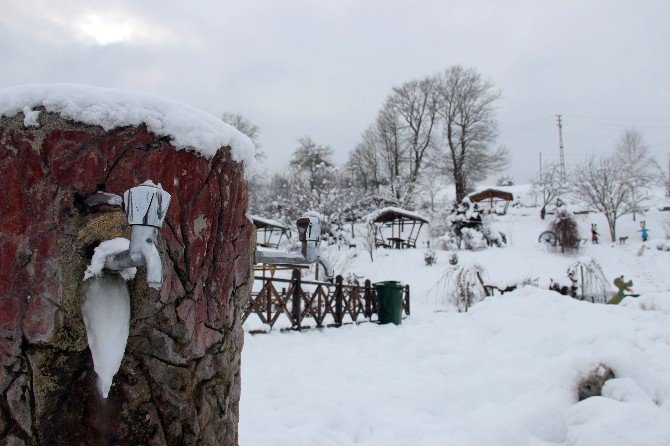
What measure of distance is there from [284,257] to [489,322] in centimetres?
525

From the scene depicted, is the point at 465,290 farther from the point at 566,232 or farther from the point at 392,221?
the point at 392,221

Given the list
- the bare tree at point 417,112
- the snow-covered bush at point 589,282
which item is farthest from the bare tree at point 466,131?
the snow-covered bush at point 589,282

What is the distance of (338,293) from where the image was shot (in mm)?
8430

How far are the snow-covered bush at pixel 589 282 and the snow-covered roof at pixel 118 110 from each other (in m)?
11.4

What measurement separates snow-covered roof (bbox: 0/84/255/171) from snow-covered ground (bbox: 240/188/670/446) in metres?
2.39

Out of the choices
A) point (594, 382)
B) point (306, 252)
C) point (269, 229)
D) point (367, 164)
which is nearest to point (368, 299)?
point (594, 382)

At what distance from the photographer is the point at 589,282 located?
12.6m

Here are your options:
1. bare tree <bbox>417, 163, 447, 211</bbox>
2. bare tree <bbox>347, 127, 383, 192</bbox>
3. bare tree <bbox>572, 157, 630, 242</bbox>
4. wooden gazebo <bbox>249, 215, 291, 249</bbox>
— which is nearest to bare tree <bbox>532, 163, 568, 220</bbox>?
bare tree <bbox>572, 157, 630, 242</bbox>

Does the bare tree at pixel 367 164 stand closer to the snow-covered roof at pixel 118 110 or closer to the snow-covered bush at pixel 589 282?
the snow-covered bush at pixel 589 282

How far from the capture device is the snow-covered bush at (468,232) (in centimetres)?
2059

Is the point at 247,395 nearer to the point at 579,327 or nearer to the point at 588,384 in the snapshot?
the point at 588,384

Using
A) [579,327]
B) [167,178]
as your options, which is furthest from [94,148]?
[579,327]

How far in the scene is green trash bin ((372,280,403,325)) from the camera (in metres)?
8.81

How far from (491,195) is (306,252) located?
33.2m
